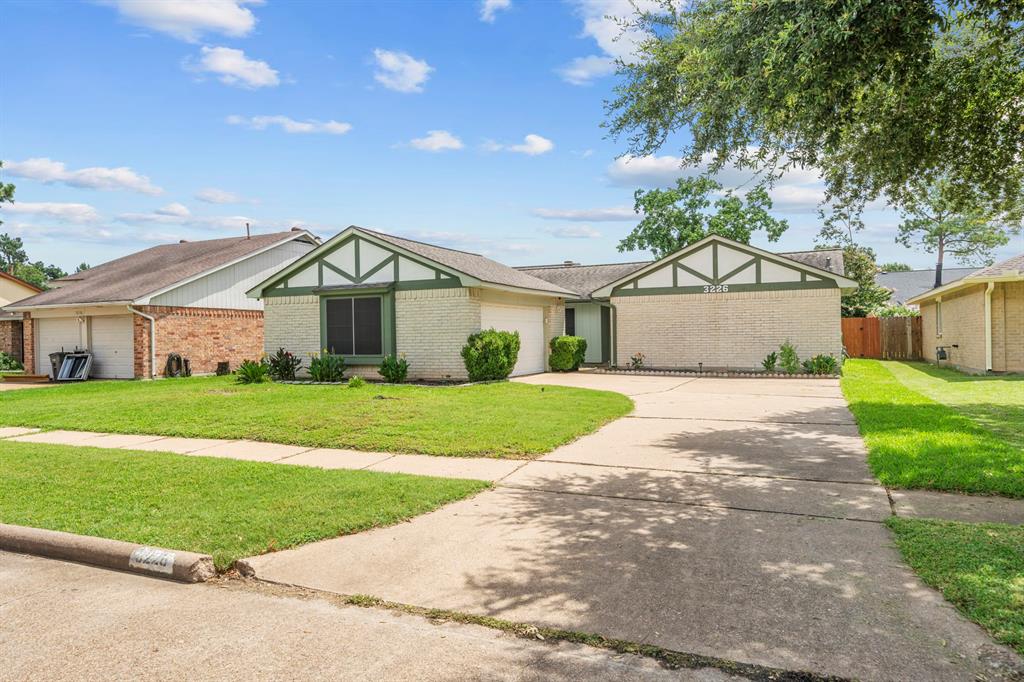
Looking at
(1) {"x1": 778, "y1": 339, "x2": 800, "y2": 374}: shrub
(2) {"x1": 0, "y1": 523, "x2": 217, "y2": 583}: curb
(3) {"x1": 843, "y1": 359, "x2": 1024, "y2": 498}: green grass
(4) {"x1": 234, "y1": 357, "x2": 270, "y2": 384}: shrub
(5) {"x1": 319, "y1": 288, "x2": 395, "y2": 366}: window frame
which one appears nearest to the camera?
(2) {"x1": 0, "y1": 523, "x2": 217, "y2": 583}: curb

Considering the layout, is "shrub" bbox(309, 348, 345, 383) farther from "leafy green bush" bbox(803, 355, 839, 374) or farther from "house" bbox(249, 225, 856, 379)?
"leafy green bush" bbox(803, 355, 839, 374)

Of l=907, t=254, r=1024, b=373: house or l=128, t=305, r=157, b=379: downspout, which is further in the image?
l=128, t=305, r=157, b=379: downspout

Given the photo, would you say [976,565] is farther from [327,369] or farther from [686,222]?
[686,222]

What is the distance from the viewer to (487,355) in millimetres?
16922

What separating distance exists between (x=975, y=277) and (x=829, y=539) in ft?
56.1

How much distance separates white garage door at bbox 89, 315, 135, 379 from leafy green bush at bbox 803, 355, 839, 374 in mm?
21171

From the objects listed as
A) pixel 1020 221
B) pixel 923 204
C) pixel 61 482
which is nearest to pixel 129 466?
pixel 61 482

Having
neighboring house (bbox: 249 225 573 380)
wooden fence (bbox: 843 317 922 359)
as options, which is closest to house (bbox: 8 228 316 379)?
neighboring house (bbox: 249 225 573 380)

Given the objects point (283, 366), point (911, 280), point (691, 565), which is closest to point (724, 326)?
point (283, 366)

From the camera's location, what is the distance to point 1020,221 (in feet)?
33.0

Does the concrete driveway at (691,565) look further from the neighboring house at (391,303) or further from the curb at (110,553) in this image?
the neighboring house at (391,303)

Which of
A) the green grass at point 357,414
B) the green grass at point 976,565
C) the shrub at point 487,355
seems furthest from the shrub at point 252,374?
the green grass at point 976,565

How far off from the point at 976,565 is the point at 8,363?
31912mm

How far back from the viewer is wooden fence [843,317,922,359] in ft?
90.9
